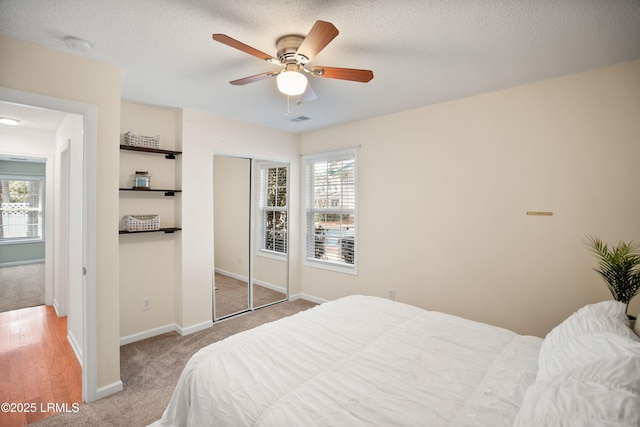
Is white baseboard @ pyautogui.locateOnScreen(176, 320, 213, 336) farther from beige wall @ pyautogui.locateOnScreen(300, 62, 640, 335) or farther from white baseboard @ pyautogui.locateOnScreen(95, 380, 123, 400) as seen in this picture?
beige wall @ pyautogui.locateOnScreen(300, 62, 640, 335)

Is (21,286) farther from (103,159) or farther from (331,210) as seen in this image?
(331,210)

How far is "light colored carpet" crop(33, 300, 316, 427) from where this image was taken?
202 cm

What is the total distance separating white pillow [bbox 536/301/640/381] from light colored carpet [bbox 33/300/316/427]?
2417 mm

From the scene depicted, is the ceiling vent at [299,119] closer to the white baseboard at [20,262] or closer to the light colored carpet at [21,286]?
the light colored carpet at [21,286]

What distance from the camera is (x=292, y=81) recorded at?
73.9 inches

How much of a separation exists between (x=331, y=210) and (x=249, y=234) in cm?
120

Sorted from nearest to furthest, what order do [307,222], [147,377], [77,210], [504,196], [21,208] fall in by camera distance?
[147,377], [77,210], [504,196], [307,222], [21,208]

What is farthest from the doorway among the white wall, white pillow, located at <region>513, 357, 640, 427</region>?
white pillow, located at <region>513, 357, 640, 427</region>

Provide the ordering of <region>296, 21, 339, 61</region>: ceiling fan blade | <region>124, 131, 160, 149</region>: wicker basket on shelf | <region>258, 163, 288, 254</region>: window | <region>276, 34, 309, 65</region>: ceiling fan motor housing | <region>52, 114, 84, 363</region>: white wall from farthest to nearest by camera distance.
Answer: <region>258, 163, 288, 254</region>: window, <region>124, 131, 160, 149</region>: wicker basket on shelf, <region>52, 114, 84, 363</region>: white wall, <region>276, 34, 309, 65</region>: ceiling fan motor housing, <region>296, 21, 339, 61</region>: ceiling fan blade

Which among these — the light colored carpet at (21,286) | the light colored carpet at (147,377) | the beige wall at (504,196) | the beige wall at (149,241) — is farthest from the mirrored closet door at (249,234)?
the light colored carpet at (21,286)

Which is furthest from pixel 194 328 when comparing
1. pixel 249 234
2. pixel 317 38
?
pixel 317 38

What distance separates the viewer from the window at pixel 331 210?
13.2 feet

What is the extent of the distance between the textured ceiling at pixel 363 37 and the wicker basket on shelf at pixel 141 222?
4.10 feet

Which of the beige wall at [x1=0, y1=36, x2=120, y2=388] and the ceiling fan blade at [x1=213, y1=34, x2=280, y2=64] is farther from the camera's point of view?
the beige wall at [x1=0, y1=36, x2=120, y2=388]
